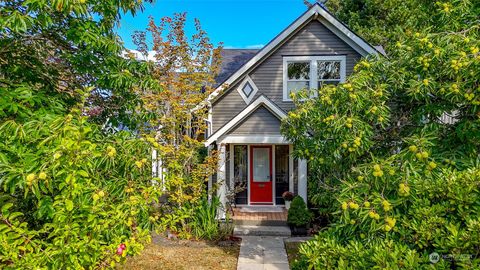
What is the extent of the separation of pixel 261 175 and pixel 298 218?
290cm

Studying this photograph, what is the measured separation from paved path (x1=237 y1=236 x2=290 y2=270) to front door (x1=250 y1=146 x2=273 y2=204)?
2.69 m

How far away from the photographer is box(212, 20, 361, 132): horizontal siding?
39.1ft

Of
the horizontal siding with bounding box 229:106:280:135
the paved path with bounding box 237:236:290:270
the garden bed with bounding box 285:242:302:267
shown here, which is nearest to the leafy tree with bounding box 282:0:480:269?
the paved path with bounding box 237:236:290:270

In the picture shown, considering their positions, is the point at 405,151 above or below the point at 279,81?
below

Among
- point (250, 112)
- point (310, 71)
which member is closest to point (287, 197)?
point (250, 112)

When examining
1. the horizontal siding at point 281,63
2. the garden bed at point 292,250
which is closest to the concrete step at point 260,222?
the garden bed at point 292,250

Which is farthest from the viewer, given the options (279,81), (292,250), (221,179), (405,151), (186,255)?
(279,81)

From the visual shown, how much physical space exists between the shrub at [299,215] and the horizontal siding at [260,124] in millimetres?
2474

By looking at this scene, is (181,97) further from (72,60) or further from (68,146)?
(68,146)

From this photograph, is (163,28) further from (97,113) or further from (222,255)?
(222,255)

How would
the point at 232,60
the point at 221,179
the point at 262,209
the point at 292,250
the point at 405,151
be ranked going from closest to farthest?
the point at 405,151, the point at 292,250, the point at 221,179, the point at 262,209, the point at 232,60

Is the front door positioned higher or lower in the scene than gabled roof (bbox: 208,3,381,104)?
lower

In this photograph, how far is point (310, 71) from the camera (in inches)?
473

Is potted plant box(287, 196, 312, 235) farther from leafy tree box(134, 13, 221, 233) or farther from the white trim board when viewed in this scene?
leafy tree box(134, 13, 221, 233)
